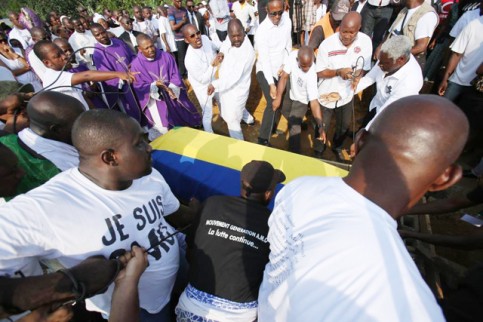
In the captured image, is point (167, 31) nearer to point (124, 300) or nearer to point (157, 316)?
point (157, 316)

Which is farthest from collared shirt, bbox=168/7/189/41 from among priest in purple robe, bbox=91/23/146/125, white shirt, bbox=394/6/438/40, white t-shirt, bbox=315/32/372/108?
white shirt, bbox=394/6/438/40

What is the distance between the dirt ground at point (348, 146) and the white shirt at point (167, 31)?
1674 mm

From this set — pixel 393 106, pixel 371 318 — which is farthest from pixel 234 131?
pixel 371 318

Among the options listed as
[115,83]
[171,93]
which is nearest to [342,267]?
[171,93]

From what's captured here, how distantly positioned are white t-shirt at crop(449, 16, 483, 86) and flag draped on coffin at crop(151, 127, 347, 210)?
242 cm

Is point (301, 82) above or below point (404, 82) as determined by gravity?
below

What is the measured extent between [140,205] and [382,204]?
3.92 ft

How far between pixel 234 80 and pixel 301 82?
1020 mm

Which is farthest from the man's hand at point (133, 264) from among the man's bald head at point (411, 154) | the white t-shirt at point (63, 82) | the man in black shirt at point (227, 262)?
the white t-shirt at point (63, 82)

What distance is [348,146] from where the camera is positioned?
162 inches

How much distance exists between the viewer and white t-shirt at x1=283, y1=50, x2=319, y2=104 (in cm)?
311

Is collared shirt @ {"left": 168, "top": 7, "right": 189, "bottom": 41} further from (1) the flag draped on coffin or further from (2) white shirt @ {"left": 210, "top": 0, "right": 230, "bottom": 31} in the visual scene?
(1) the flag draped on coffin

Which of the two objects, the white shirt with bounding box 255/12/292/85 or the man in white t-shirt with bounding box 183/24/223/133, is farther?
the white shirt with bounding box 255/12/292/85

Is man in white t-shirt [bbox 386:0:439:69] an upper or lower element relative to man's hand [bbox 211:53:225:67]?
upper
